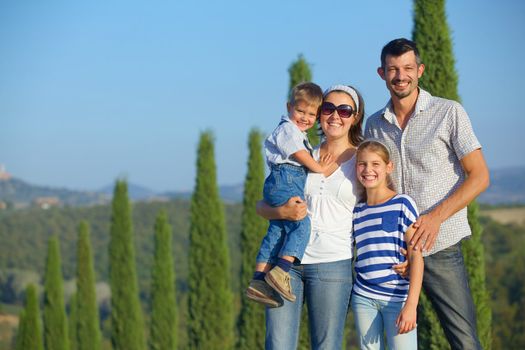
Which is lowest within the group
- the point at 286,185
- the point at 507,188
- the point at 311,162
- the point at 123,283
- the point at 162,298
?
the point at 162,298

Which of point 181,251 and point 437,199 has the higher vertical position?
point 437,199

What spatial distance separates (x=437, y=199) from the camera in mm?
3469

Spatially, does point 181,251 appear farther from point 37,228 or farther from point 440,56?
point 440,56

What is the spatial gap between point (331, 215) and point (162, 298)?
51.6 feet

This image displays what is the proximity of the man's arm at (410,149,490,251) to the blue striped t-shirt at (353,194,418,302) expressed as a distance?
0.24 feet

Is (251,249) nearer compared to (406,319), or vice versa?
(406,319)

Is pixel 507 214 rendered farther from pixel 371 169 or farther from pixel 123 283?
pixel 371 169

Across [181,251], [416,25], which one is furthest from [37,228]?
[416,25]

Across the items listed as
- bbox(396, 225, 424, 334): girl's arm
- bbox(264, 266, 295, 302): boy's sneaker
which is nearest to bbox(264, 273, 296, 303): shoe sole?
bbox(264, 266, 295, 302): boy's sneaker

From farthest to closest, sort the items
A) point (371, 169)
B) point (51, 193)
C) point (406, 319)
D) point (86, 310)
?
point (51, 193) → point (86, 310) → point (371, 169) → point (406, 319)

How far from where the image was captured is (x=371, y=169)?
11.0 ft

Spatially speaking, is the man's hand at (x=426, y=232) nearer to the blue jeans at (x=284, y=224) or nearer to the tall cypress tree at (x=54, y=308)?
the blue jeans at (x=284, y=224)

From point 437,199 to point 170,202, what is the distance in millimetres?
43227

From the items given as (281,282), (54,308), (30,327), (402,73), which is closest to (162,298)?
(30,327)
